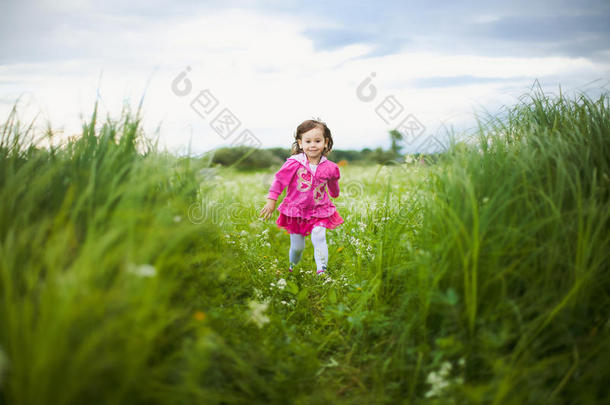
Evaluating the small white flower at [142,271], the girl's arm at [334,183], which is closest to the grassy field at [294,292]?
the small white flower at [142,271]

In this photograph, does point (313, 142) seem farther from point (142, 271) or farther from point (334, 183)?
point (142, 271)

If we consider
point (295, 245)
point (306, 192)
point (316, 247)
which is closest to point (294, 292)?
point (316, 247)

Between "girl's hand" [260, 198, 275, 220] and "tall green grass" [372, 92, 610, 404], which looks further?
"girl's hand" [260, 198, 275, 220]

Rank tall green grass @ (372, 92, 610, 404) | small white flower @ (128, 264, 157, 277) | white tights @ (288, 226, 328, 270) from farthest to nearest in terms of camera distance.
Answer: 1. white tights @ (288, 226, 328, 270)
2. tall green grass @ (372, 92, 610, 404)
3. small white flower @ (128, 264, 157, 277)

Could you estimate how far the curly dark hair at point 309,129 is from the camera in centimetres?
433

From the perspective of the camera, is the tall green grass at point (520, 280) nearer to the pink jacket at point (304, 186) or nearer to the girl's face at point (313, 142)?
the pink jacket at point (304, 186)

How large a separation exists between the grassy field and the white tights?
974mm

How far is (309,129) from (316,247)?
140cm

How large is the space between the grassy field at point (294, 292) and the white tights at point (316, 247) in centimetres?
97

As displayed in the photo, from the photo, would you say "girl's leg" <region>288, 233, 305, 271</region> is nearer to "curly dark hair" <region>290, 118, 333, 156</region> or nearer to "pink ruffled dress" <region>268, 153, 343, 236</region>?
"pink ruffled dress" <region>268, 153, 343, 236</region>

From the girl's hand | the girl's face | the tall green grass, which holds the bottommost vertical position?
the tall green grass

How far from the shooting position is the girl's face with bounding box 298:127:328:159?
424cm

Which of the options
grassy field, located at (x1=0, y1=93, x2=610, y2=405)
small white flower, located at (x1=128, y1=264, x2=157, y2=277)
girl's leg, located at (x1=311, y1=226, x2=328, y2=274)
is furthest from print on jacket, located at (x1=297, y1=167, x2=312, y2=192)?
small white flower, located at (x1=128, y1=264, x2=157, y2=277)

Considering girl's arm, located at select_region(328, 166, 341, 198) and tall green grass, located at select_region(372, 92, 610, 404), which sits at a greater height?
girl's arm, located at select_region(328, 166, 341, 198)
